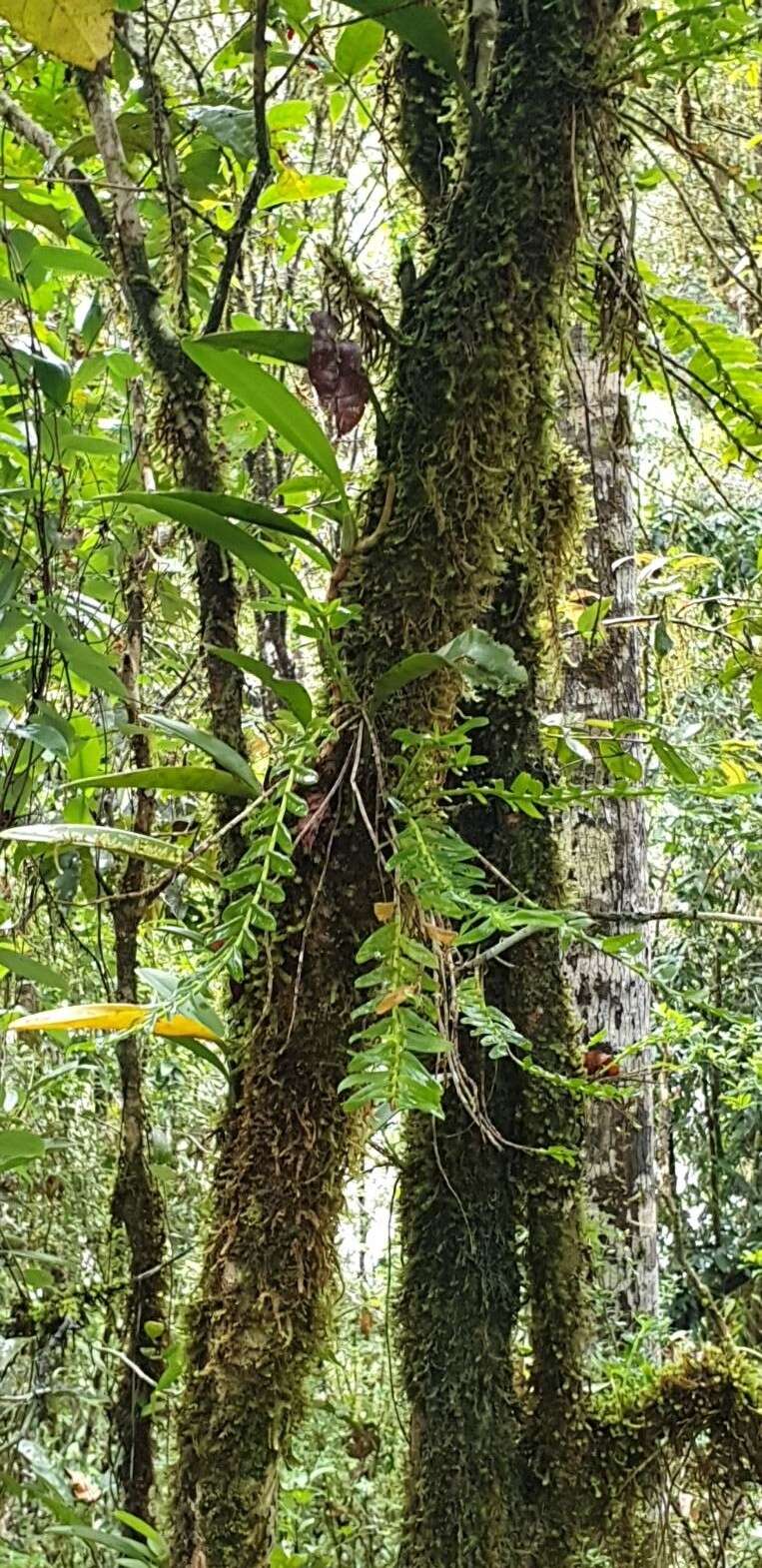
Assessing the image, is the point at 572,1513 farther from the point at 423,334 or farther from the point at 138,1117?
the point at 423,334

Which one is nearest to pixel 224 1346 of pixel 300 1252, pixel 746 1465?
pixel 300 1252

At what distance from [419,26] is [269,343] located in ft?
0.60

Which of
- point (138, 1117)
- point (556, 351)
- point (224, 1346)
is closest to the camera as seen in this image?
point (224, 1346)

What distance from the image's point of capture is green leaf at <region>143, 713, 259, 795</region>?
0.66 m

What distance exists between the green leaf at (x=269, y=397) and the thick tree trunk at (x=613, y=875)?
588 mm

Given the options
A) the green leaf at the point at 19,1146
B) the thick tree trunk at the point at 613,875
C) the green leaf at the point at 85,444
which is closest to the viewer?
the green leaf at the point at 19,1146

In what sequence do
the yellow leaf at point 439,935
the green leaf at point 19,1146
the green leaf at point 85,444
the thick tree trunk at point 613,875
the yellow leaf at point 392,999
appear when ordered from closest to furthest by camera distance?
the yellow leaf at point 392,999 → the yellow leaf at point 439,935 → the green leaf at point 19,1146 → the green leaf at point 85,444 → the thick tree trunk at point 613,875

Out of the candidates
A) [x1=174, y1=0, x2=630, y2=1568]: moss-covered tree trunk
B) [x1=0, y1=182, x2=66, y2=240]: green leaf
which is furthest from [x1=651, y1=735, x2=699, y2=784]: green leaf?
[x1=0, y1=182, x2=66, y2=240]: green leaf

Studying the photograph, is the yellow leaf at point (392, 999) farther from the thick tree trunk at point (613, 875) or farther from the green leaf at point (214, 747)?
the thick tree trunk at point (613, 875)

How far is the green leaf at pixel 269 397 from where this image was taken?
0.63 m

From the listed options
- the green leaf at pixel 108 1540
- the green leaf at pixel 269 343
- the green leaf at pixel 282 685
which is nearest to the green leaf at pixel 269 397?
the green leaf at pixel 269 343

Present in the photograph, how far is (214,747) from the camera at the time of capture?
2.19 feet

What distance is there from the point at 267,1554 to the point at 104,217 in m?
0.81

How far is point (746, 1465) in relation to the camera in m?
0.84
